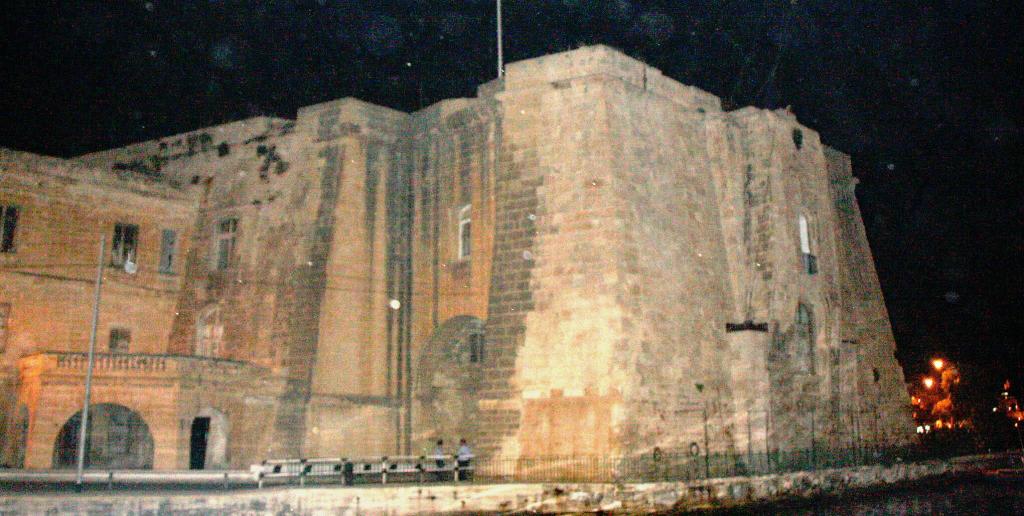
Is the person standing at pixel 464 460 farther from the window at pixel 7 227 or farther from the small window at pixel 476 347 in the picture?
the window at pixel 7 227

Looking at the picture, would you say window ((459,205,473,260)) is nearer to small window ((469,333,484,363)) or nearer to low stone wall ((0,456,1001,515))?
small window ((469,333,484,363))

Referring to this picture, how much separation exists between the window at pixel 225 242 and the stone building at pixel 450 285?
0.31ft

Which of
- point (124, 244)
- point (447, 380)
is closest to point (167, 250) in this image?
point (124, 244)

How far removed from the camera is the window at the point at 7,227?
26.8 meters

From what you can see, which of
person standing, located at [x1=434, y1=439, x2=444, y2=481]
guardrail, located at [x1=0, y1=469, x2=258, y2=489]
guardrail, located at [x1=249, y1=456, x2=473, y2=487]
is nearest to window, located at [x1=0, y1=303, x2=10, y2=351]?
guardrail, located at [x1=0, y1=469, x2=258, y2=489]

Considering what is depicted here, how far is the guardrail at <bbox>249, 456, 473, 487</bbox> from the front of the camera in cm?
1998

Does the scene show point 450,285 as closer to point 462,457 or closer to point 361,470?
point 462,457

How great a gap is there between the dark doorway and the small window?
7.22m

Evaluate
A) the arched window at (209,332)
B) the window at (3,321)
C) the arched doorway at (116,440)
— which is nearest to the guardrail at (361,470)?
the arched doorway at (116,440)

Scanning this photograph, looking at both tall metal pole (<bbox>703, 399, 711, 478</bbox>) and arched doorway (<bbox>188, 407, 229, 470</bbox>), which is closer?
tall metal pole (<bbox>703, 399, 711, 478</bbox>)

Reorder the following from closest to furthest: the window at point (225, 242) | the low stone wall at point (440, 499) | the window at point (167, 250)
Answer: the low stone wall at point (440, 499) < the window at point (225, 242) < the window at point (167, 250)

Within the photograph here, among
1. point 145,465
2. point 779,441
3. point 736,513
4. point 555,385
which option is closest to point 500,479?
point 555,385

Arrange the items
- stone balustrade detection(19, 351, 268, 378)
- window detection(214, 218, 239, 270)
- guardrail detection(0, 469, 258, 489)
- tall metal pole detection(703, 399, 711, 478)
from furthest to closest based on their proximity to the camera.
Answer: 1. window detection(214, 218, 239, 270)
2. stone balustrade detection(19, 351, 268, 378)
3. tall metal pole detection(703, 399, 711, 478)
4. guardrail detection(0, 469, 258, 489)

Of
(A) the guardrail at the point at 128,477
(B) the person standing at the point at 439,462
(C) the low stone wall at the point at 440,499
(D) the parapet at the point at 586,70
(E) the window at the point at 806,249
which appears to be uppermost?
(D) the parapet at the point at 586,70
